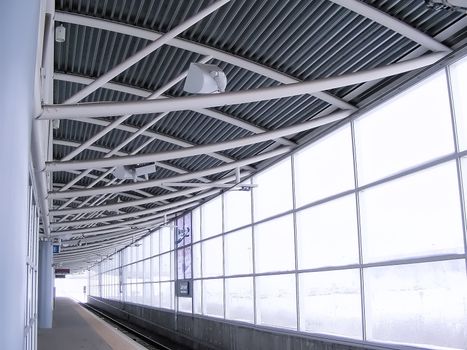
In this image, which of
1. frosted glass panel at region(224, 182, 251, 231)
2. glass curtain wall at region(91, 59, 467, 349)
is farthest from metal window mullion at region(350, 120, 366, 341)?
frosted glass panel at region(224, 182, 251, 231)

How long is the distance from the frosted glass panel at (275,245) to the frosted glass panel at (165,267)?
15.3 metres

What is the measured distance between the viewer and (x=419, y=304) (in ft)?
37.2

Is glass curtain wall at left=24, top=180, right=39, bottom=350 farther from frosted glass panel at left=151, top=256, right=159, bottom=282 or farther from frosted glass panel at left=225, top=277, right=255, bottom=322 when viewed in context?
frosted glass panel at left=151, top=256, right=159, bottom=282

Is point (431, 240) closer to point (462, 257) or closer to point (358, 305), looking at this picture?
point (462, 257)

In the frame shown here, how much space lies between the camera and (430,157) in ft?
35.7

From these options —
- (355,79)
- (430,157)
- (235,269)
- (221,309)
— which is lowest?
(221,309)

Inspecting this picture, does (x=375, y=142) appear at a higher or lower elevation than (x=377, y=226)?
higher

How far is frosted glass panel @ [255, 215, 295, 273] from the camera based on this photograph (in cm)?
1725

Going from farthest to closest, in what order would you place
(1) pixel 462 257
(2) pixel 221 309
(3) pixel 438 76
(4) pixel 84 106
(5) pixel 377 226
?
(2) pixel 221 309 → (5) pixel 377 226 → (3) pixel 438 76 → (1) pixel 462 257 → (4) pixel 84 106

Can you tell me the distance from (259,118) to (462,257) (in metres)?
7.13

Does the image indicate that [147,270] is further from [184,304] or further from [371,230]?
[371,230]

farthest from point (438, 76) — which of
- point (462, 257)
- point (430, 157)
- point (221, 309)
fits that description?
point (221, 309)

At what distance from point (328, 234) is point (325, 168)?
5.91 feet

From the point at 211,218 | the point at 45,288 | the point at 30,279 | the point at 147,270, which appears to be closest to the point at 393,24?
the point at 30,279
